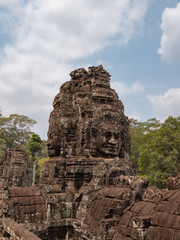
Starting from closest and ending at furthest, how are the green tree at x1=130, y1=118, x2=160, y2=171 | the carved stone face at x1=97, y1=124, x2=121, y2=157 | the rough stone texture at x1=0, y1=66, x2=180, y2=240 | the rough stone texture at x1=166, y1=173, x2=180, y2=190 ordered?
the rough stone texture at x1=0, y1=66, x2=180, y2=240 → the rough stone texture at x1=166, y1=173, x2=180, y2=190 → the carved stone face at x1=97, y1=124, x2=121, y2=157 → the green tree at x1=130, y1=118, x2=160, y2=171

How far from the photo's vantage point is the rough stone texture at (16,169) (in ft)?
60.3

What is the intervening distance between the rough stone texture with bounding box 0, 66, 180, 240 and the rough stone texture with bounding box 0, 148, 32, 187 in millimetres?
9381

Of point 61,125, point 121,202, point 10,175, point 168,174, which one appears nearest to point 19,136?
point 10,175

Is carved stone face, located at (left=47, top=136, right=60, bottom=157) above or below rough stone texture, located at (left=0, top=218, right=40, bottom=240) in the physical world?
above

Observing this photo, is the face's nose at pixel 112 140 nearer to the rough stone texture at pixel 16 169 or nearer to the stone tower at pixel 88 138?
the stone tower at pixel 88 138

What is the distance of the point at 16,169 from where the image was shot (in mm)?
18516

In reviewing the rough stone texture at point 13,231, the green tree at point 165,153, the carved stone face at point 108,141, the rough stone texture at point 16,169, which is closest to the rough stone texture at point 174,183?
the rough stone texture at point 13,231

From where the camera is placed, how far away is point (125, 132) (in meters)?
10.2

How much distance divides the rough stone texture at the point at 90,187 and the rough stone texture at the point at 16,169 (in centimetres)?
938

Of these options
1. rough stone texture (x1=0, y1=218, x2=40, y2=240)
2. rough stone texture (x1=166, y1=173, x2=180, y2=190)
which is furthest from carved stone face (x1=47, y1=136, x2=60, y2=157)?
rough stone texture (x1=166, y1=173, x2=180, y2=190)

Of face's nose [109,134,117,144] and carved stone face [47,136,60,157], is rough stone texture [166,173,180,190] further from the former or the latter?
carved stone face [47,136,60,157]

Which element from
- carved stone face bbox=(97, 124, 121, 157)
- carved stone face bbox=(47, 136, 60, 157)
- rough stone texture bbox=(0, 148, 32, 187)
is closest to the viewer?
carved stone face bbox=(97, 124, 121, 157)

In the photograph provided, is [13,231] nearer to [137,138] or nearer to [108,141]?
[108,141]

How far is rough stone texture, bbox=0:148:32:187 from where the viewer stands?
1838 cm
